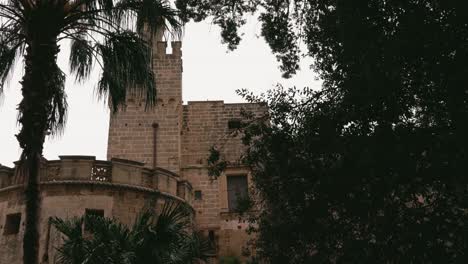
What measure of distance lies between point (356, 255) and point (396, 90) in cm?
201

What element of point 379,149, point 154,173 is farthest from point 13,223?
point 379,149

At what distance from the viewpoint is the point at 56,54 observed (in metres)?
7.45

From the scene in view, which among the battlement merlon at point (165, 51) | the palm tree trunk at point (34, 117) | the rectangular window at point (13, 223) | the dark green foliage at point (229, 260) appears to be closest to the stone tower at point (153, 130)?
the battlement merlon at point (165, 51)

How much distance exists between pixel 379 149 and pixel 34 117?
4.62 meters

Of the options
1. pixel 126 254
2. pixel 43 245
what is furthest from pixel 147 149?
pixel 126 254

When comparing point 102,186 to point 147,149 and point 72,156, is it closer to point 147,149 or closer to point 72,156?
point 72,156

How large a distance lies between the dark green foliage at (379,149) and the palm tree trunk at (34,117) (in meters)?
3.16

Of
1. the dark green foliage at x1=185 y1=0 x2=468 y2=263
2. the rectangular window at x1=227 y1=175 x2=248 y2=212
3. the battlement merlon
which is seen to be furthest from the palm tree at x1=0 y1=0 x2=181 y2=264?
the battlement merlon

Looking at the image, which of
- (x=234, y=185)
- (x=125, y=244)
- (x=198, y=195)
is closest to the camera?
(x=125, y=244)

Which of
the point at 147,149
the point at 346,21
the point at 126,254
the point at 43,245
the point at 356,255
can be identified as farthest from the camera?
the point at 147,149

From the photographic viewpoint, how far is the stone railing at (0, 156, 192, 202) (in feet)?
41.5

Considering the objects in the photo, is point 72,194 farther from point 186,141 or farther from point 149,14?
point 186,141

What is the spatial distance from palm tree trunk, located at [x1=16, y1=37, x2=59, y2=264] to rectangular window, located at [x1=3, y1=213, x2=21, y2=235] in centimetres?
626

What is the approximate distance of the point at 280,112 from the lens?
7.49 meters
